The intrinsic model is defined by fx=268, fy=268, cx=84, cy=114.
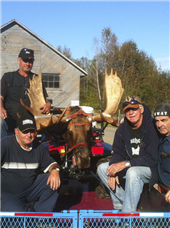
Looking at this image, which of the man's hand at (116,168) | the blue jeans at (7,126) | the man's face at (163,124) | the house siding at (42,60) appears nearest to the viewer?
the man's face at (163,124)

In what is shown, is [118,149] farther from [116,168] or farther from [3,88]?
[3,88]

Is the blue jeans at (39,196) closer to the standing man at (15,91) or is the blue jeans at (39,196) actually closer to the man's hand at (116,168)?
the man's hand at (116,168)

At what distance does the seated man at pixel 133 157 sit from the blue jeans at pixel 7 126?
214cm

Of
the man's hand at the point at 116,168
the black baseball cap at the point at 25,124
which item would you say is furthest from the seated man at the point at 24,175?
the man's hand at the point at 116,168

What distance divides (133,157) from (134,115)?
2.23 feet

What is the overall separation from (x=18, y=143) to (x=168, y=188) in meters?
2.20

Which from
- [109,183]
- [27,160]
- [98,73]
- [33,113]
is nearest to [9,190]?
[27,160]

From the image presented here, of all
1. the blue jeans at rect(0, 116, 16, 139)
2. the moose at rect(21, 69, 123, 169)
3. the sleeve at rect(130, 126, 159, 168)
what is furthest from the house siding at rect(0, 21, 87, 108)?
the sleeve at rect(130, 126, 159, 168)

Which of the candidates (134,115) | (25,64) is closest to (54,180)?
(134,115)

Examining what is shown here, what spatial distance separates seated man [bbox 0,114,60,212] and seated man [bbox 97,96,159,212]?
92 cm

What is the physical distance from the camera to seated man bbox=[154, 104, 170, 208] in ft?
12.2

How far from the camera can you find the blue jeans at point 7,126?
17.4 feet

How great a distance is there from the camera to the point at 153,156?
12.8ft

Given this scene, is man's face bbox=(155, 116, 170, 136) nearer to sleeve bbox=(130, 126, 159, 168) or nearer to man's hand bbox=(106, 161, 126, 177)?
sleeve bbox=(130, 126, 159, 168)
